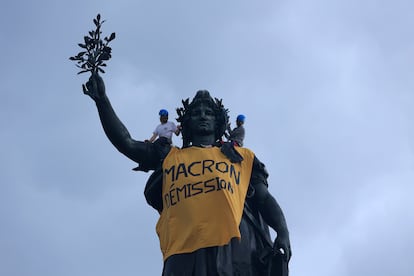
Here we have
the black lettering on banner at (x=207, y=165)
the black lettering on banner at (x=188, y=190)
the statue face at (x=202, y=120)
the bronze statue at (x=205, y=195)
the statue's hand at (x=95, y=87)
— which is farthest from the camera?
the statue face at (x=202, y=120)

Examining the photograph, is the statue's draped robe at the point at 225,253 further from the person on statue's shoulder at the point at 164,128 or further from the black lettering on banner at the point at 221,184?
the person on statue's shoulder at the point at 164,128

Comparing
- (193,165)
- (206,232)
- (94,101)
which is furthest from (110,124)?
(206,232)

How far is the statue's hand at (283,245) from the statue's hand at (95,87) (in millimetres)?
3528

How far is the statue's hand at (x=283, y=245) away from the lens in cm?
1450

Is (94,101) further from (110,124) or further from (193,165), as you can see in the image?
(193,165)

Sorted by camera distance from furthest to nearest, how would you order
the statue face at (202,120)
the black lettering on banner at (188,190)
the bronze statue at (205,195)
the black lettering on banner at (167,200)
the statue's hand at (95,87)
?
the statue face at (202,120)
the statue's hand at (95,87)
the black lettering on banner at (167,200)
the black lettering on banner at (188,190)
the bronze statue at (205,195)

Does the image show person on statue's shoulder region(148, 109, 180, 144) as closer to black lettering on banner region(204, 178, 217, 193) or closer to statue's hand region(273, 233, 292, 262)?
black lettering on banner region(204, 178, 217, 193)

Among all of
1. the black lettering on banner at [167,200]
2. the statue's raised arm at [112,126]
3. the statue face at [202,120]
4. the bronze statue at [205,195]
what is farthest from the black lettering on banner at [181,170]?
the statue face at [202,120]

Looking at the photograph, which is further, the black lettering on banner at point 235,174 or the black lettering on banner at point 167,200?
the black lettering on banner at point 235,174

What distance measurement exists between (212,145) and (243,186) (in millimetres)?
986

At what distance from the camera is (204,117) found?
15.7 m

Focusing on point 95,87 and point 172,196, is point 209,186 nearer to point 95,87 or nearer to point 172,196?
point 172,196

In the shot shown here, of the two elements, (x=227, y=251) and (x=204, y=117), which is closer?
(x=227, y=251)

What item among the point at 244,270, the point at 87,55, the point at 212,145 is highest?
the point at 87,55
